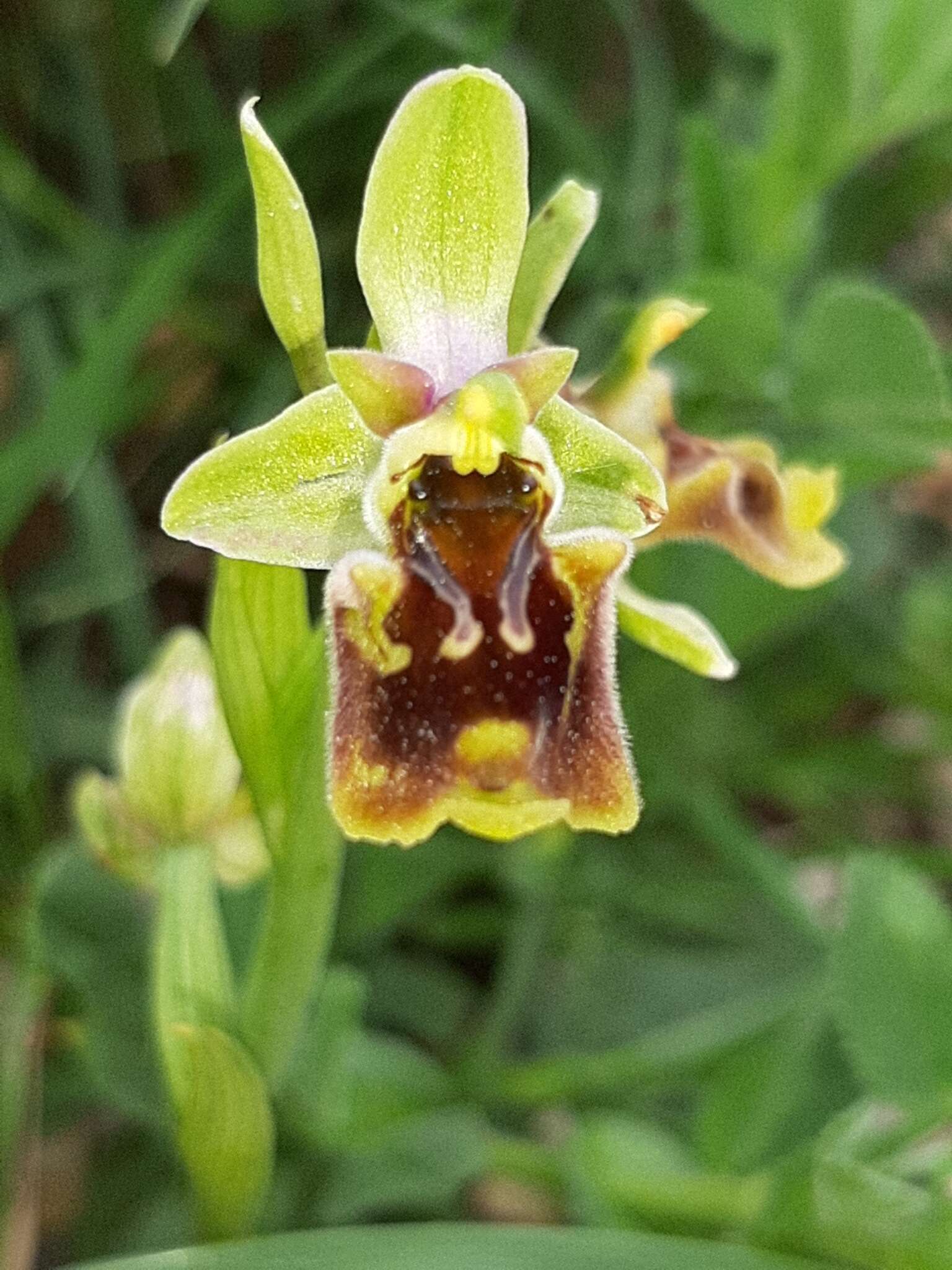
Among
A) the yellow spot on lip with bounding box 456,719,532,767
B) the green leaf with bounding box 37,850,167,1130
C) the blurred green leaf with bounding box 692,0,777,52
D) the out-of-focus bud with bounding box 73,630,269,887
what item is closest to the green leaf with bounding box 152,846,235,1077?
the out-of-focus bud with bounding box 73,630,269,887

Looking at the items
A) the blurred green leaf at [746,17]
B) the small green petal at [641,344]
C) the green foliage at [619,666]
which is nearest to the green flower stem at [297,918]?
the green foliage at [619,666]

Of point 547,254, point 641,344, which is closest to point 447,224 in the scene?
point 547,254

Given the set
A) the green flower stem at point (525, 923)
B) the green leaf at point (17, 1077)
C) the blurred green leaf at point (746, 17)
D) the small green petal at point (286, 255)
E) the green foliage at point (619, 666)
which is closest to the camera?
the small green petal at point (286, 255)

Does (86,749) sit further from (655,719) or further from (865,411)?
(865,411)

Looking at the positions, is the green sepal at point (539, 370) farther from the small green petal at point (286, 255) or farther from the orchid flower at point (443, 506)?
the small green petal at point (286, 255)

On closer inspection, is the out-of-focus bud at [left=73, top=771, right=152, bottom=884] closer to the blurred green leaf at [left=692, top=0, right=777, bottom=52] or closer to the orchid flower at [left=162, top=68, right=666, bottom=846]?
the orchid flower at [left=162, top=68, right=666, bottom=846]

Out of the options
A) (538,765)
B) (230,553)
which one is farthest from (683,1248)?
(230,553)

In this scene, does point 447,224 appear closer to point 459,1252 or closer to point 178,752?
point 178,752
